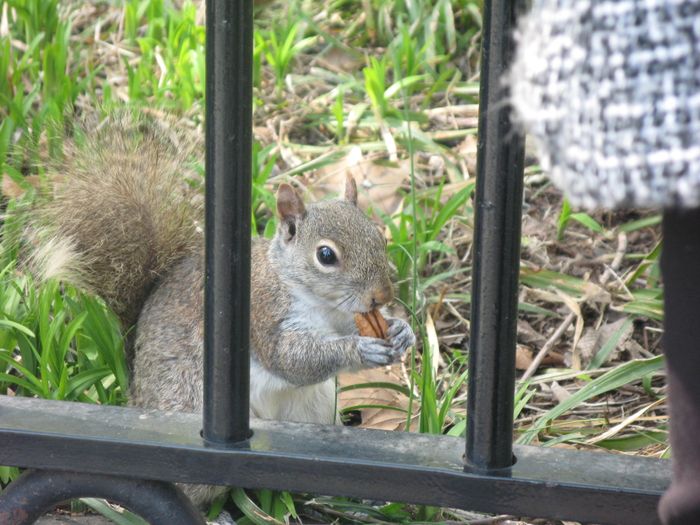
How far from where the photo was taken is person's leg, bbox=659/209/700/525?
64 cm

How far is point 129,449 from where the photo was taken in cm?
112

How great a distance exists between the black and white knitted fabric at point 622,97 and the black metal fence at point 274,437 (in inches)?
13.5

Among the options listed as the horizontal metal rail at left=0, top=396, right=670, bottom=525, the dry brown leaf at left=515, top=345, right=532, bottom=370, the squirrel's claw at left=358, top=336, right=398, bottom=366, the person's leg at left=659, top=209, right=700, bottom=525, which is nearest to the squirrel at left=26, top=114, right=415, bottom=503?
the squirrel's claw at left=358, top=336, right=398, bottom=366

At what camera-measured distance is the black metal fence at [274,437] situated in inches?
38.4

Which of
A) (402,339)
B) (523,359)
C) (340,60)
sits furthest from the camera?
(340,60)

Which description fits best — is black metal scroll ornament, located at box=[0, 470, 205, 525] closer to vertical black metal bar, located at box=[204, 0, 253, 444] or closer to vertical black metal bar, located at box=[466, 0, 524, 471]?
vertical black metal bar, located at box=[204, 0, 253, 444]

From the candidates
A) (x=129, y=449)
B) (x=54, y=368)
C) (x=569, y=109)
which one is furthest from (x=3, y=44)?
(x=569, y=109)

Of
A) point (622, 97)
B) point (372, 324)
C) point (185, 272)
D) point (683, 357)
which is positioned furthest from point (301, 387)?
point (622, 97)

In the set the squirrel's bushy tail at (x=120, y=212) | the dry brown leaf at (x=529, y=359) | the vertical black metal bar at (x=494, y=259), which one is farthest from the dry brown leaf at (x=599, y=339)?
the vertical black metal bar at (x=494, y=259)

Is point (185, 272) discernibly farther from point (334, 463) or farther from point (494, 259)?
point (494, 259)

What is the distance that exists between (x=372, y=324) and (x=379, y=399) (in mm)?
140

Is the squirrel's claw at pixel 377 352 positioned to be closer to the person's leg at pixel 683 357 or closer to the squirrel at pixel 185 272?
the squirrel at pixel 185 272

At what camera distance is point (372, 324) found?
1.74 m

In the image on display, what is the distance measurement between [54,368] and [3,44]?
46.8 inches
